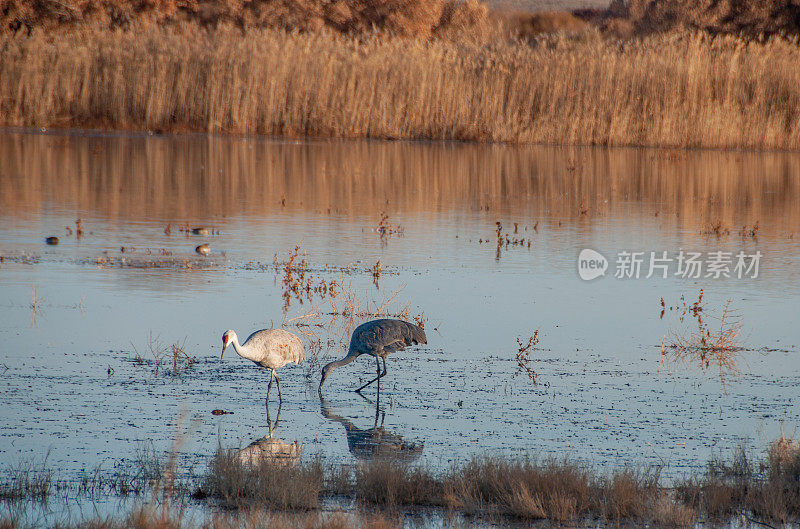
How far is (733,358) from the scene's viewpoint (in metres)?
9.18

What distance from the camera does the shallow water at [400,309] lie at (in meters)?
7.00

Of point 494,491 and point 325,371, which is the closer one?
point 494,491

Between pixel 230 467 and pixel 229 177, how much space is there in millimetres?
15326

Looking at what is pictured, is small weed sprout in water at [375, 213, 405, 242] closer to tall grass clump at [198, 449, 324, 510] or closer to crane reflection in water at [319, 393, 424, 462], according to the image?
crane reflection in water at [319, 393, 424, 462]

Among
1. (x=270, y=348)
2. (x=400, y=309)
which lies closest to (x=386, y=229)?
(x=400, y=309)

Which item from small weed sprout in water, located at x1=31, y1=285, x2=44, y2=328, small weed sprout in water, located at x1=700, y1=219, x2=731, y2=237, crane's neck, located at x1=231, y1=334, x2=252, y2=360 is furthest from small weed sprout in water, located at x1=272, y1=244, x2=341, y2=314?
small weed sprout in water, located at x1=700, y1=219, x2=731, y2=237

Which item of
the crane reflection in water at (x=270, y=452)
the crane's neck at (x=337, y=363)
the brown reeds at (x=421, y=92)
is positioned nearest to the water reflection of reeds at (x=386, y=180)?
the brown reeds at (x=421, y=92)

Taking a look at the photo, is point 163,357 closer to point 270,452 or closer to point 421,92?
point 270,452

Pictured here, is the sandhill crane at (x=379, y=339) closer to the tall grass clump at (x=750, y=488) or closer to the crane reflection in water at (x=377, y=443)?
the crane reflection in water at (x=377, y=443)

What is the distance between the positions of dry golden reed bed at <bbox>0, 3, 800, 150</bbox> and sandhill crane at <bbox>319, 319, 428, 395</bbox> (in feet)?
64.5

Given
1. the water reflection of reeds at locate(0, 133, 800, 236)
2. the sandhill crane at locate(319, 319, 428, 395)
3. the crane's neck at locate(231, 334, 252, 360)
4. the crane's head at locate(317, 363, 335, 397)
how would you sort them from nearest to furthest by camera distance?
the crane's neck at locate(231, 334, 252, 360) → the crane's head at locate(317, 363, 335, 397) → the sandhill crane at locate(319, 319, 428, 395) → the water reflection of reeds at locate(0, 133, 800, 236)

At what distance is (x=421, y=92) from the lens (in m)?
27.5

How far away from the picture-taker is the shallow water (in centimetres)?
700

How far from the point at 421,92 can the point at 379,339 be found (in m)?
20.0
